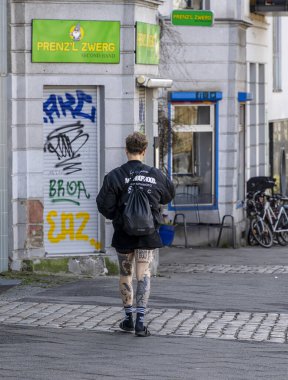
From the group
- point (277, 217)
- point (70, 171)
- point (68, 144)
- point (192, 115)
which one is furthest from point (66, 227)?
point (277, 217)

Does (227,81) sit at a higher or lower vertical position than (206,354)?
higher

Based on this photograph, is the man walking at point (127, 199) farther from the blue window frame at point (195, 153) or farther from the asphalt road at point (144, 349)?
the blue window frame at point (195, 153)

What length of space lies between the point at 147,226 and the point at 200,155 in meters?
13.4

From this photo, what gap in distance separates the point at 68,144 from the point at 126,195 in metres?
4.90

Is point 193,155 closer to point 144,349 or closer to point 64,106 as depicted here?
point 64,106

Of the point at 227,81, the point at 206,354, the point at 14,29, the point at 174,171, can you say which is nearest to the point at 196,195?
the point at 174,171

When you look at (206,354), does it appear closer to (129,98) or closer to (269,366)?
(269,366)

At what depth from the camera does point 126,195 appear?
1053 centimetres

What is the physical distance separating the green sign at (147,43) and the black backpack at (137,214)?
5.29 m

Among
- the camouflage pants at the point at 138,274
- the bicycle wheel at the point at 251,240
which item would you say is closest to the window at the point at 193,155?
the bicycle wheel at the point at 251,240

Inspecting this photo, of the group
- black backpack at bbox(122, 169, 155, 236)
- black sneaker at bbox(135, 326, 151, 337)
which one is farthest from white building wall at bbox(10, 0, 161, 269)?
black sneaker at bbox(135, 326, 151, 337)

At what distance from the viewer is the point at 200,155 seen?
23781 mm

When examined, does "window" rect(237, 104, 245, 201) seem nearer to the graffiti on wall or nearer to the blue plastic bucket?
the blue plastic bucket

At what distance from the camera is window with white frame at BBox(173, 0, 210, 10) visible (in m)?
22.9
